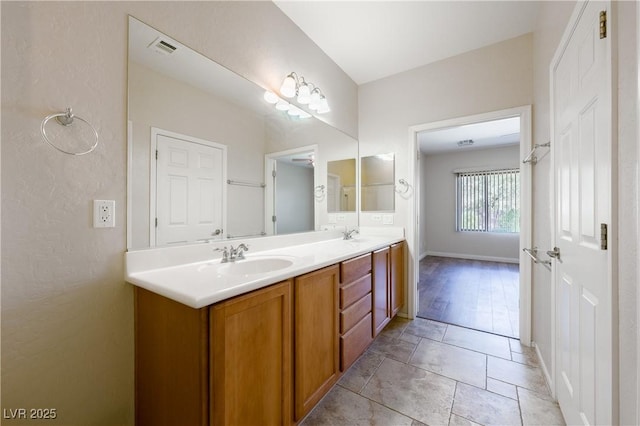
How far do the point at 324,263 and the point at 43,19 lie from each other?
1.49 meters

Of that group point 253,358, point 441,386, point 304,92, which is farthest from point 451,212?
point 253,358

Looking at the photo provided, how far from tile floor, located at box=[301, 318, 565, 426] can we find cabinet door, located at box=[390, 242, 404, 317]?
32cm

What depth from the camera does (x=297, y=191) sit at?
7.14 ft

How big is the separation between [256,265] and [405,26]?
7.28 ft

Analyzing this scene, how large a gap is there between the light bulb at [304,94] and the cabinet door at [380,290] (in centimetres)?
140

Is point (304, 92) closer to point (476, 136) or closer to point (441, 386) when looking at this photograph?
point (441, 386)

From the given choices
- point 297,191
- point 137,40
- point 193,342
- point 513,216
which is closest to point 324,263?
point 193,342

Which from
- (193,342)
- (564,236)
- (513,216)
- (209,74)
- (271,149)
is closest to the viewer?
(193,342)

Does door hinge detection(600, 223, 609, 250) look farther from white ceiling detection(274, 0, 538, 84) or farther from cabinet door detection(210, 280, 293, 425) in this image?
white ceiling detection(274, 0, 538, 84)

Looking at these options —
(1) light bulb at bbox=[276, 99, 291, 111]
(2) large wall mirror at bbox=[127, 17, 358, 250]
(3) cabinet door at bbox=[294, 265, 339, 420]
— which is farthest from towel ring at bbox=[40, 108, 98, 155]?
(1) light bulb at bbox=[276, 99, 291, 111]

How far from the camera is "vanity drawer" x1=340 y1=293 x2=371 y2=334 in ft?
5.08

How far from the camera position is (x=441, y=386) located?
1.59m

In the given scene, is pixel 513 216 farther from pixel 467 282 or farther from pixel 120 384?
pixel 120 384

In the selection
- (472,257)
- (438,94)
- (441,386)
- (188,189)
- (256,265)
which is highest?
(438,94)
